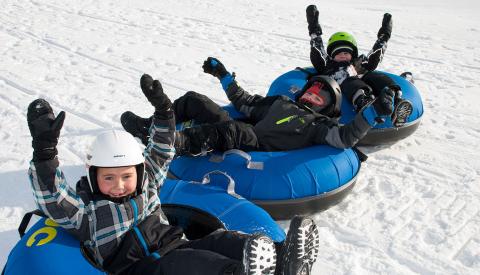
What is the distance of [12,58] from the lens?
7.71m

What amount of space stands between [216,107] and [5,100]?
2.89m

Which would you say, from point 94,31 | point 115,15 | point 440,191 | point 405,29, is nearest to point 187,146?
point 440,191

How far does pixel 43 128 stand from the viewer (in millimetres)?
2586

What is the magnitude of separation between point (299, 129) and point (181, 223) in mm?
1374

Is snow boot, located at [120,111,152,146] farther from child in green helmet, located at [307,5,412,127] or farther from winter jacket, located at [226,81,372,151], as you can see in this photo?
child in green helmet, located at [307,5,412,127]

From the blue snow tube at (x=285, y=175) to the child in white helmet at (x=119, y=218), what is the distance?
1045 millimetres

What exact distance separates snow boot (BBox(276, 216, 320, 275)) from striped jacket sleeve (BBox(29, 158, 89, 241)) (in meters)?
1.07

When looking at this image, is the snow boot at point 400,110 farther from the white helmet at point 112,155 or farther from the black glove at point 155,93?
the white helmet at point 112,155

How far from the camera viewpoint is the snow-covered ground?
3.84 m

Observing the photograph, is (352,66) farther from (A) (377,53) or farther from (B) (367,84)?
(A) (377,53)

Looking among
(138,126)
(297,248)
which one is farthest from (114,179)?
(138,126)

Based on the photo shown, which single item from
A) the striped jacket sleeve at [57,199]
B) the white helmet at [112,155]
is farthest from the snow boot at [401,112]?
the striped jacket sleeve at [57,199]

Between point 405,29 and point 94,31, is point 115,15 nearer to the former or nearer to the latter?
point 94,31

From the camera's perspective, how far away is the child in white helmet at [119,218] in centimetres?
261
